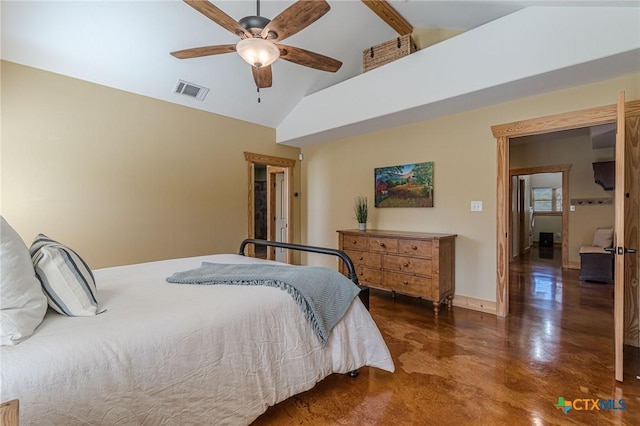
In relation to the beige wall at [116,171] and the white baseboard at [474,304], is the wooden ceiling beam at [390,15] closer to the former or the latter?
the beige wall at [116,171]

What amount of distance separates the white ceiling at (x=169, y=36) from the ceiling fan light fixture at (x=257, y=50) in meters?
1.13

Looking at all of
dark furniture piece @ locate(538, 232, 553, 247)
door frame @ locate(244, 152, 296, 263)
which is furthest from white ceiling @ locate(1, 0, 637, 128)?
dark furniture piece @ locate(538, 232, 553, 247)

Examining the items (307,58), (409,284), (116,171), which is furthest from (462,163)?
(116,171)

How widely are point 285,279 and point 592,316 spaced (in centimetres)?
351

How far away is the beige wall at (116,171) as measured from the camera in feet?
9.32

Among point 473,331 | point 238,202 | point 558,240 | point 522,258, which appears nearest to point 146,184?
point 238,202

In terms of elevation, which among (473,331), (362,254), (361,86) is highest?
(361,86)

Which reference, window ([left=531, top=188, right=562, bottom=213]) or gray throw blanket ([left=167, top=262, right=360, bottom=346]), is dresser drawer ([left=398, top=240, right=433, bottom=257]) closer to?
gray throw blanket ([left=167, top=262, right=360, bottom=346])

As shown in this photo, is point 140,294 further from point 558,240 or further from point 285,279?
point 558,240

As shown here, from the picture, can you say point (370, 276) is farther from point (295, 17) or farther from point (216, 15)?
point (216, 15)

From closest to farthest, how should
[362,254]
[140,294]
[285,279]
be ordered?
[140,294]
[285,279]
[362,254]

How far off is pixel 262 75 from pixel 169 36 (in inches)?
48.2

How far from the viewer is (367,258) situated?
3.90 metres

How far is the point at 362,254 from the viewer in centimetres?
396
